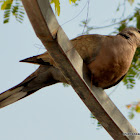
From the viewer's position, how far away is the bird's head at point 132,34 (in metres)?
3.08

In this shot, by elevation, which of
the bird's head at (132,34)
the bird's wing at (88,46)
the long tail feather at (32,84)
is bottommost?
the long tail feather at (32,84)

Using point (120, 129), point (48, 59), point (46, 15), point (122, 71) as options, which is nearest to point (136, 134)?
point (120, 129)

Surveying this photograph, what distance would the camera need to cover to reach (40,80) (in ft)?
10.4

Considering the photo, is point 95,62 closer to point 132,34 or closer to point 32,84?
point 132,34

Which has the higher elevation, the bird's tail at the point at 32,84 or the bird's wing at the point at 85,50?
the bird's wing at the point at 85,50

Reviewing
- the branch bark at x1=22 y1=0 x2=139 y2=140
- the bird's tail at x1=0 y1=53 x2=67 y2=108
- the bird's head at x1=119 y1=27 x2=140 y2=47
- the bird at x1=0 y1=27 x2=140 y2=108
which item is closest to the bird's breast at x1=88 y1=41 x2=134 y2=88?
the bird at x1=0 y1=27 x2=140 y2=108

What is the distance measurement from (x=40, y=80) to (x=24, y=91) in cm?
20

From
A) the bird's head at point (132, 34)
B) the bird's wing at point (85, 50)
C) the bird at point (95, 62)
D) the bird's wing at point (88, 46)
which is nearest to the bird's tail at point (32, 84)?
the bird at point (95, 62)

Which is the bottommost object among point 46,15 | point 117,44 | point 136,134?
point 136,134

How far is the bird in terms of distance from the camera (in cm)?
276

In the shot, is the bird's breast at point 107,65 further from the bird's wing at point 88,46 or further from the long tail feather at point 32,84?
the long tail feather at point 32,84

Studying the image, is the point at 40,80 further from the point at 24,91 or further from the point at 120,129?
the point at 120,129

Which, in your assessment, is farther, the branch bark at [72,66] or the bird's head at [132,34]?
the bird's head at [132,34]

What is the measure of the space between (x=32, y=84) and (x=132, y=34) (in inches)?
45.7
